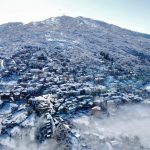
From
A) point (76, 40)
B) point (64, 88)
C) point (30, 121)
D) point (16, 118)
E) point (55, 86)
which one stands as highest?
point (76, 40)

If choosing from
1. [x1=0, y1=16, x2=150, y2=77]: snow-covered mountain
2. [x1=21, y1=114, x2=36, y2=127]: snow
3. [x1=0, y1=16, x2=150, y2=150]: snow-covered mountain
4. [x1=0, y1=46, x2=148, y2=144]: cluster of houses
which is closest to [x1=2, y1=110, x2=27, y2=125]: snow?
[x1=0, y1=16, x2=150, y2=150]: snow-covered mountain

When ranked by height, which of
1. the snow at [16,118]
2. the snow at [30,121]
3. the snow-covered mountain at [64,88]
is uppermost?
the snow-covered mountain at [64,88]

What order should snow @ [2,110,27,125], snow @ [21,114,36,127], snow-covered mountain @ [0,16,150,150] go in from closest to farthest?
snow-covered mountain @ [0,16,150,150]
snow @ [21,114,36,127]
snow @ [2,110,27,125]

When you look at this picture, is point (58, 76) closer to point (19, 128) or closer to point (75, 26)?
point (19, 128)

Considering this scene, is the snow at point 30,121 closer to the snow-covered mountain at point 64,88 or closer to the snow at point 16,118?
the snow-covered mountain at point 64,88

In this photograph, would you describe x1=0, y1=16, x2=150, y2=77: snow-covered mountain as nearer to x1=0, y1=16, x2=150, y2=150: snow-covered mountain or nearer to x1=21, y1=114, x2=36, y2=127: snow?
x1=0, y1=16, x2=150, y2=150: snow-covered mountain

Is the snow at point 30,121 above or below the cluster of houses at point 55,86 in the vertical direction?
below

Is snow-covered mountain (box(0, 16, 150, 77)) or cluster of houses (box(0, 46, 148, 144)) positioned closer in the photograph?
cluster of houses (box(0, 46, 148, 144))

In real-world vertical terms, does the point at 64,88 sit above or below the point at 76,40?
below

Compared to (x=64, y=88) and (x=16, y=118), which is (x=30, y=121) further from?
(x=64, y=88)

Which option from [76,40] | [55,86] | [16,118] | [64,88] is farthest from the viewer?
[76,40]

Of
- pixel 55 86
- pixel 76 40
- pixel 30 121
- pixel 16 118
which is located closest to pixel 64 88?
pixel 55 86

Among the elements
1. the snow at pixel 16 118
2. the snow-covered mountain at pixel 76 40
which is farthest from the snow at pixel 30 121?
the snow-covered mountain at pixel 76 40

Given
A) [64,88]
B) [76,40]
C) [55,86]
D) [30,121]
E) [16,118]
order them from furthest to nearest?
[76,40] < [55,86] < [64,88] < [16,118] < [30,121]
